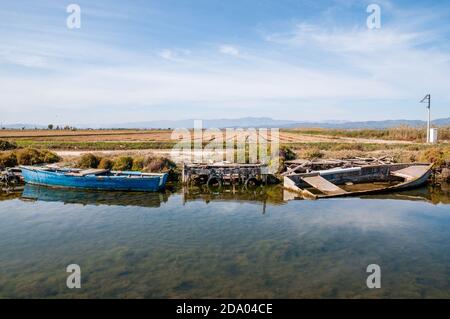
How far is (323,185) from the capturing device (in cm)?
2175

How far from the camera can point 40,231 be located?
48.1ft

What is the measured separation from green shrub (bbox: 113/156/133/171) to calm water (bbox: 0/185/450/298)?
7059mm

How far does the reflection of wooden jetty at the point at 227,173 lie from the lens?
24281 millimetres

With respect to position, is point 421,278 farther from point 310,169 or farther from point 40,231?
point 310,169

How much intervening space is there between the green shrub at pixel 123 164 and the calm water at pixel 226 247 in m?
7.06

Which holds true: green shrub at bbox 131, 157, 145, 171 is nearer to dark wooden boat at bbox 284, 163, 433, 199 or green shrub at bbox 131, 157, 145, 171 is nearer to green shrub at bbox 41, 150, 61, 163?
green shrub at bbox 41, 150, 61, 163

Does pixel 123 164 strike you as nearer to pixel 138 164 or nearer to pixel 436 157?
pixel 138 164

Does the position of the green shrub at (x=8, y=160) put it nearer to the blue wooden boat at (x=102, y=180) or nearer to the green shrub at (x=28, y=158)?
the green shrub at (x=28, y=158)

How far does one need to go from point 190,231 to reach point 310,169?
1435 cm

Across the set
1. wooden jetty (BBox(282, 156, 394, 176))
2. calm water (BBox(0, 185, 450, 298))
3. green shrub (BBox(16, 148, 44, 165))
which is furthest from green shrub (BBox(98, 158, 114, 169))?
wooden jetty (BBox(282, 156, 394, 176))

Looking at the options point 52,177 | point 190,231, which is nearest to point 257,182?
point 190,231
